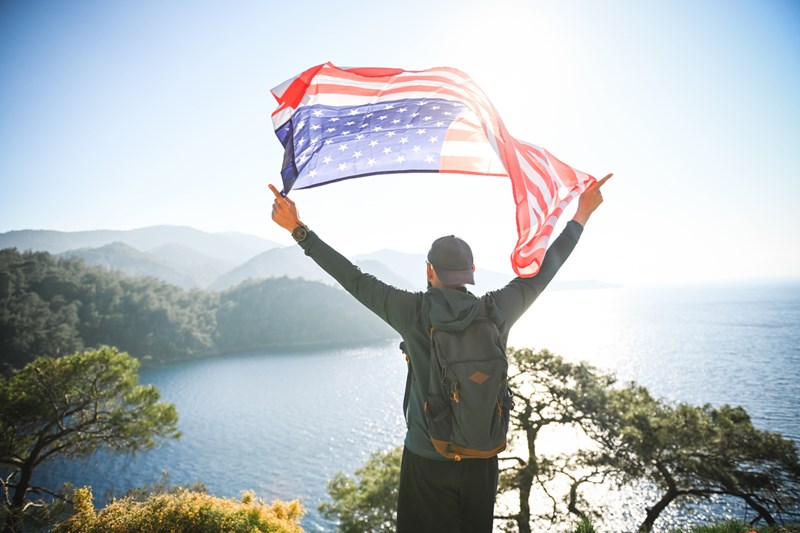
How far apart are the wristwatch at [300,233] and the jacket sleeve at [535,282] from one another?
1.13m

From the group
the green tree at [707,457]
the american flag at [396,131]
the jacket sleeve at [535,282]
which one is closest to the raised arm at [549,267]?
the jacket sleeve at [535,282]

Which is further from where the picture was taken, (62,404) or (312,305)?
(312,305)

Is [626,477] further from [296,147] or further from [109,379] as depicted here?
[109,379]

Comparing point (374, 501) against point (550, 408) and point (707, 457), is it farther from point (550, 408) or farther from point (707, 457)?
point (707, 457)

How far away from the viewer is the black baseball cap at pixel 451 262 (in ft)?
6.23

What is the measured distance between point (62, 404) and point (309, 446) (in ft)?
81.4

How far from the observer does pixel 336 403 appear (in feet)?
152

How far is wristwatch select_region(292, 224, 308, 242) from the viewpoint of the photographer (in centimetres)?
220

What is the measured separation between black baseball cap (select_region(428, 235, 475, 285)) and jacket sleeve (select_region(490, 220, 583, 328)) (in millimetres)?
246

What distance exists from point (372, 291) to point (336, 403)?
48.1 metres

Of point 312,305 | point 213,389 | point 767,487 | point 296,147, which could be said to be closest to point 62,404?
point 296,147

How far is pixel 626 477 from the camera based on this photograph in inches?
493

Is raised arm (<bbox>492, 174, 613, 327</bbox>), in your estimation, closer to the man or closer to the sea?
the man

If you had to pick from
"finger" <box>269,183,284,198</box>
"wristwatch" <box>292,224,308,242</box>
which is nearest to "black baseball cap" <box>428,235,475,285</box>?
"wristwatch" <box>292,224,308,242</box>
